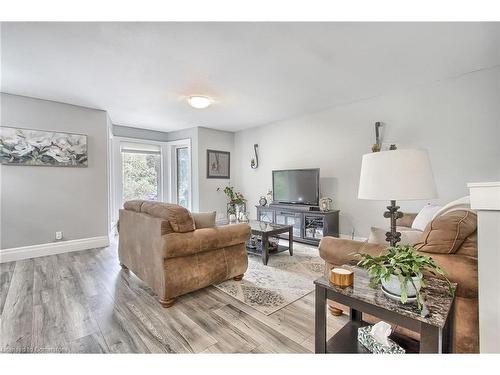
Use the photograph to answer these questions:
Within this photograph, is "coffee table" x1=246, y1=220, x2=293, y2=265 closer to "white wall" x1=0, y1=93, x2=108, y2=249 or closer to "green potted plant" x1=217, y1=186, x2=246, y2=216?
"green potted plant" x1=217, y1=186, x2=246, y2=216

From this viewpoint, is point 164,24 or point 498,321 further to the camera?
point 164,24

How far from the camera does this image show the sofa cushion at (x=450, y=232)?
52.2 inches

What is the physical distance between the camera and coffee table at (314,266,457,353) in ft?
3.09

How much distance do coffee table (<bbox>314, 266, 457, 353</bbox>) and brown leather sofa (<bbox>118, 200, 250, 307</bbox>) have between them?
1.25 meters

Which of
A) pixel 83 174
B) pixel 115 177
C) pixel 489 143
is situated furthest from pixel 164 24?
pixel 115 177

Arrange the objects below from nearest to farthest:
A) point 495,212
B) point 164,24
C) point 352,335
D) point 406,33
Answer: point 495,212 < point 352,335 < point 164,24 < point 406,33

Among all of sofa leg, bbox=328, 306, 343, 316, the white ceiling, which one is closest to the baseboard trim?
the white ceiling

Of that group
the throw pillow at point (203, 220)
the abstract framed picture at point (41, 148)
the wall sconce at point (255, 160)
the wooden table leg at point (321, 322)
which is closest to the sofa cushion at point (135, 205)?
the throw pillow at point (203, 220)

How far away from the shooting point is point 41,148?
11.6 ft

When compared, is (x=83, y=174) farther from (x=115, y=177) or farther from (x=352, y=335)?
(x=352, y=335)

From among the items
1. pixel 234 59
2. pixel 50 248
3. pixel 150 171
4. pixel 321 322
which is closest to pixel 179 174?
pixel 150 171

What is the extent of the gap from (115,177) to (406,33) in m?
5.43

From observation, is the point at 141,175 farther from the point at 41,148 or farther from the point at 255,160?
the point at 255,160

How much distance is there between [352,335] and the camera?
1.39m
